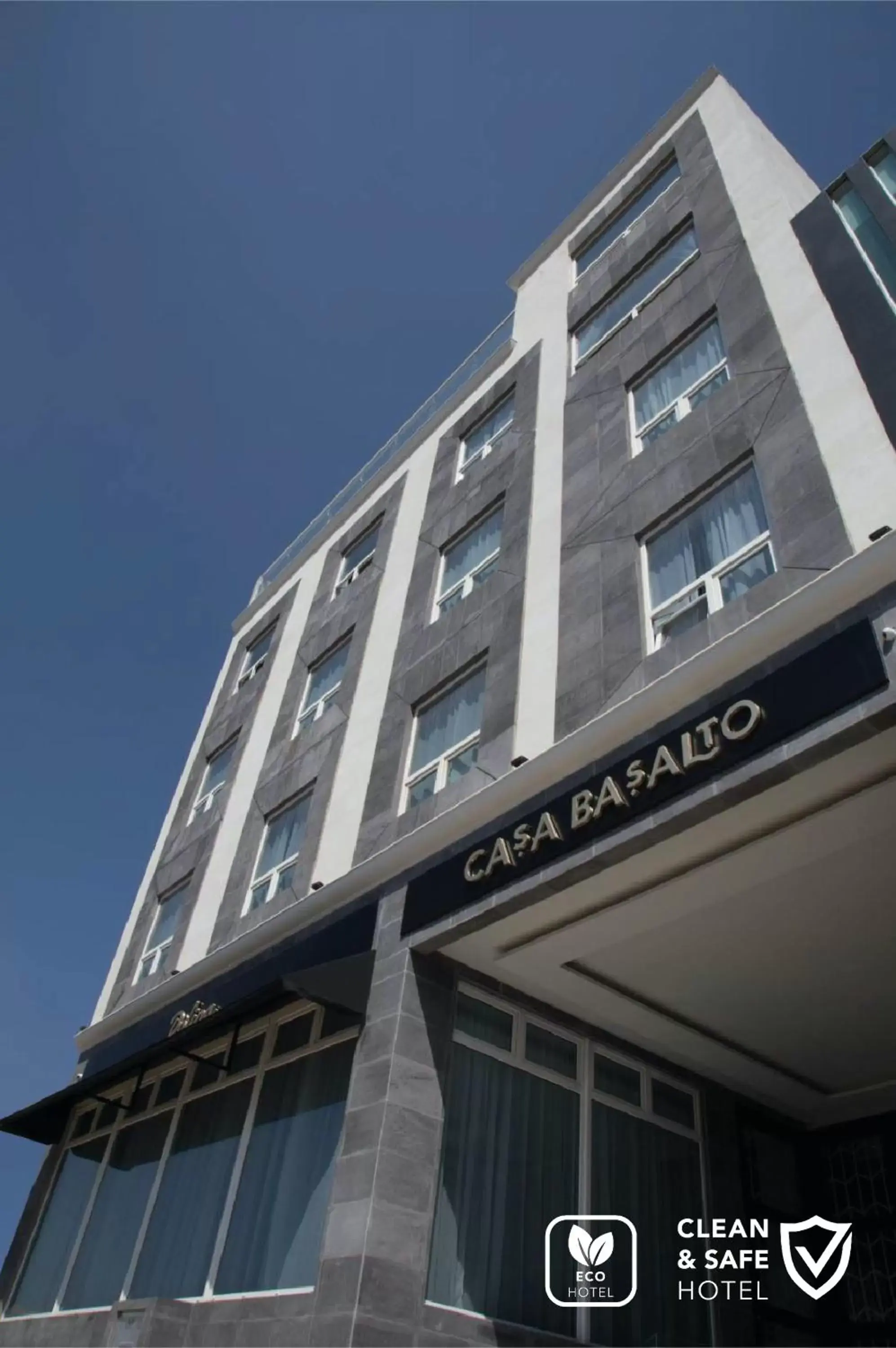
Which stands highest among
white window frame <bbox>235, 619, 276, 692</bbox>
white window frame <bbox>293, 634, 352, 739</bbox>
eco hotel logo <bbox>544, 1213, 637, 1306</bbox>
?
white window frame <bbox>235, 619, 276, 692</bbox>

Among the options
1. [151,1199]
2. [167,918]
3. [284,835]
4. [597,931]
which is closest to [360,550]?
[284,835]

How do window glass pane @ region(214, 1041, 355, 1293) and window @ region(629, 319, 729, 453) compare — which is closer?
window glass pane @ region(214, 1041, 355, 1293)

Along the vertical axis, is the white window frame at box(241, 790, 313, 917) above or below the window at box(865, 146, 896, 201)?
below

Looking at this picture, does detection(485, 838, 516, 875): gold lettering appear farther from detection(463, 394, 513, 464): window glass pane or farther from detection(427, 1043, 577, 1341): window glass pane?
detection(463, 394, 513, 464): window glass pane

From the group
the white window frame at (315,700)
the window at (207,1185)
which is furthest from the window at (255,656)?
the window at (207,1185)

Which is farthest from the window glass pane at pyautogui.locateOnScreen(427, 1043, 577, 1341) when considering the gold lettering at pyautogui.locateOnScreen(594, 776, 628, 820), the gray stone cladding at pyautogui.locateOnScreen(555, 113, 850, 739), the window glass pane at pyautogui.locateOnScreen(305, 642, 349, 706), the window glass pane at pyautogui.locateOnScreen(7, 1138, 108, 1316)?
the window glass pane at pyautogui.locateOnScreen(305, 642, 349, 706)

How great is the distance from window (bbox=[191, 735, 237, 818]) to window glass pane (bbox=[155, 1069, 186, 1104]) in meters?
6.77

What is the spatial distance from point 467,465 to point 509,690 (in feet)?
24.6

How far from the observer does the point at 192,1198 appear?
12359 mm

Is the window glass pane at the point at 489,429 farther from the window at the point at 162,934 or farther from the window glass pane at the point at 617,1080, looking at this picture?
the window glass pane at the point at 617,1080

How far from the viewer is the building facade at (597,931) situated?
902 centimetres

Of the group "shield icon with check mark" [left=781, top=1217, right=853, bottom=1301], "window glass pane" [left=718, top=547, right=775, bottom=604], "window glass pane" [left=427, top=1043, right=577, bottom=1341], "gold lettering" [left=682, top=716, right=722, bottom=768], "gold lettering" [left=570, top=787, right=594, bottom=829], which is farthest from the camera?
"shield icon with check mark" [left=781, top=1217, right=853, bottom=1301]

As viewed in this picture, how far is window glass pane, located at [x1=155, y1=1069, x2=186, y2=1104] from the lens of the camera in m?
14.1

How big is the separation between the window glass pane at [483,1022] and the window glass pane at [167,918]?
957cm
